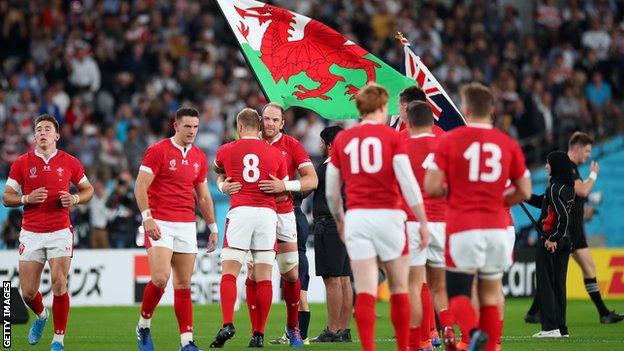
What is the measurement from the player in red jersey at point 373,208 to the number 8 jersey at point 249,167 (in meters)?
2.75

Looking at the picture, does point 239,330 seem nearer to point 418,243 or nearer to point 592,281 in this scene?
point 592,281

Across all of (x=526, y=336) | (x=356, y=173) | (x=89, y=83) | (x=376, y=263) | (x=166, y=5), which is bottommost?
(x=526, y=336)

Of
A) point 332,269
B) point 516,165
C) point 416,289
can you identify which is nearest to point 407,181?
point 516,165

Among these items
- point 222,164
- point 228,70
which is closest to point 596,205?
point 228,70

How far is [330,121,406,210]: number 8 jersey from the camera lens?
1084 cm

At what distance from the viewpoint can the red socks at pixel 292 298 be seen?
566 inches

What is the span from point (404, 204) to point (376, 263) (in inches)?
63.0

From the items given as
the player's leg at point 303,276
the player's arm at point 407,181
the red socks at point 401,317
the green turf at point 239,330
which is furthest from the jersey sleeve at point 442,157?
the player's leg at point 303,276

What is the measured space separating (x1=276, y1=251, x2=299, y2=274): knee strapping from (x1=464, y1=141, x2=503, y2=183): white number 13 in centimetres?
433

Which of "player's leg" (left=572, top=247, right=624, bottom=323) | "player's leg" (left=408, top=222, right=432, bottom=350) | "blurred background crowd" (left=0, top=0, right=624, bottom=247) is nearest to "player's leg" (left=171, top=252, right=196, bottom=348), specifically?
"player's leg" (left=408, top=222, right=432, bottom=350)

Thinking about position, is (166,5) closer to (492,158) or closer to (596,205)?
(596,205)

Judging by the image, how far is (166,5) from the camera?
29516 millimetres

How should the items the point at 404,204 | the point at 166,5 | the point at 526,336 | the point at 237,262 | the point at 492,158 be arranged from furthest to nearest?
the point at 166,5
the point at 526,336
the point at 237,262
the point at 404,204
the point at 492,158

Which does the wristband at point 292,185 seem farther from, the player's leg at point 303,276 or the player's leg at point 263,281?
the player's leg at point 303,276
